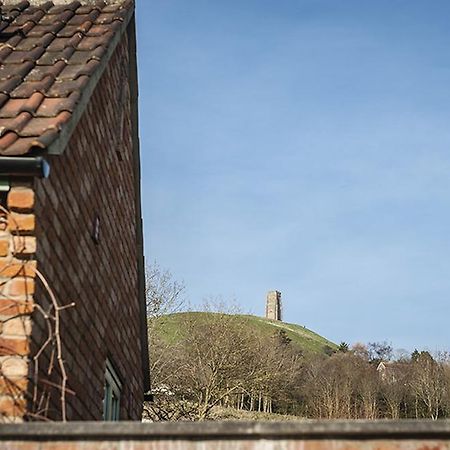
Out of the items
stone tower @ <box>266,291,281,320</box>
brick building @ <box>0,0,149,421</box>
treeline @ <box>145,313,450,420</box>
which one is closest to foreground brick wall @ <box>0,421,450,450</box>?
brick building @ <box>0,0,149,421</box>

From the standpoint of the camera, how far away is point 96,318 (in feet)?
22.9

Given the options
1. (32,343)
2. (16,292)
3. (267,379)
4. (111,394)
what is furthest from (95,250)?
(267,379)

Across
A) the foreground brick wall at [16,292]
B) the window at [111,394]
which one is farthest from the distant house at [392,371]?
the foreground brick wall at [16,292]

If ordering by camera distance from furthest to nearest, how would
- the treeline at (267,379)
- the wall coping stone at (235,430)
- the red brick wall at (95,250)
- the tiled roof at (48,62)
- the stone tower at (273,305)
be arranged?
1. the stone tower at (273,305)
2. the treeline at (267,379)
3. the red brick wall at (95,250)
4. the tiled roof at (48,62)
5. the wall coping stone at (235,430)

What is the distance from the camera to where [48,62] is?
21.0ft

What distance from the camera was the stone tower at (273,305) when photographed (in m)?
140

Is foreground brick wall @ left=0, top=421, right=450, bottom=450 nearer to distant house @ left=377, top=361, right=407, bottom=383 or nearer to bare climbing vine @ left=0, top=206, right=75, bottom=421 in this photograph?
bare climbing vine @ left=0, top=206, right=75, bottom=421

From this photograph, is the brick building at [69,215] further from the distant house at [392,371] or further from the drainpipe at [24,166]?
the distant house at [392,371]

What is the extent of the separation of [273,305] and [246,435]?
138 metres

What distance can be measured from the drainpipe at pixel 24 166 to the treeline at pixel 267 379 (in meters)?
22.2

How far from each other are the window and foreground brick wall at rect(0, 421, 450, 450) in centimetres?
408

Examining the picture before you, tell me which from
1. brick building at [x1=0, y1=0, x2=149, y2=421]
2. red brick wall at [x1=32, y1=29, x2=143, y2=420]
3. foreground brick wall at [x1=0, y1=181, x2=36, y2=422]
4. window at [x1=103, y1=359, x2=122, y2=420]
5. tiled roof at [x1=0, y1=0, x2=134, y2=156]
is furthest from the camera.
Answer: window at [x1=103, y1=359, x2=122, y2=420]

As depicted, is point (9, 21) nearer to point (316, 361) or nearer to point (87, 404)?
point (87, 404)

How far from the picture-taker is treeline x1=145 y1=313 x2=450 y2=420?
Result: 32.5 m
